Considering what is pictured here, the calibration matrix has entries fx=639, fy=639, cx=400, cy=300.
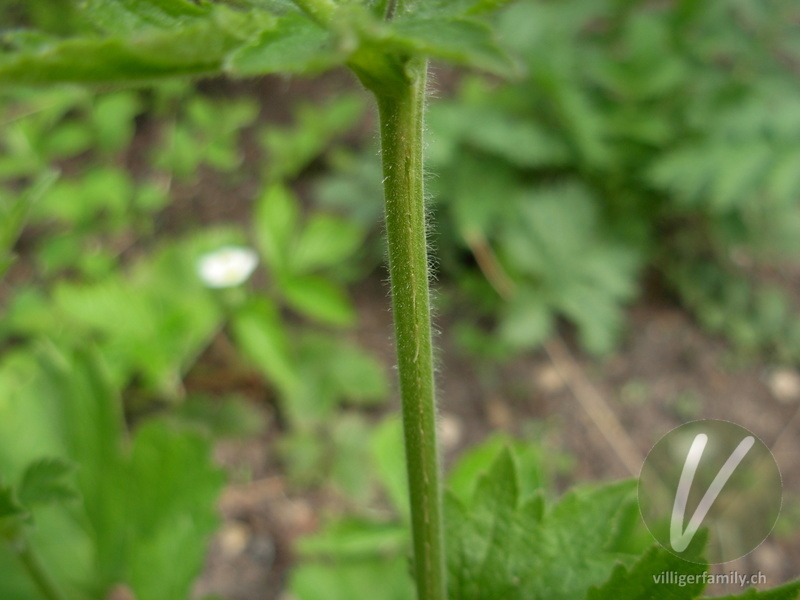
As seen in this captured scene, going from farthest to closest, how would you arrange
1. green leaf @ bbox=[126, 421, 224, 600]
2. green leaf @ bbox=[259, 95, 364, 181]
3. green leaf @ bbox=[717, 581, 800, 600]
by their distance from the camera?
green leaf @ bbox=[259, 95, 364, 181] → green leaf @ bbox=[126, 421, 224, 600] → green leaf @ bbox=[717, 581, 800, 600]

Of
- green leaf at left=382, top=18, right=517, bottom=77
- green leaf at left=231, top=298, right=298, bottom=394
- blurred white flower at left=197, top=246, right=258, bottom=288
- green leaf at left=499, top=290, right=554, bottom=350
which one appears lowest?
green leaf at left=499, top=290, right=554, bottom=350

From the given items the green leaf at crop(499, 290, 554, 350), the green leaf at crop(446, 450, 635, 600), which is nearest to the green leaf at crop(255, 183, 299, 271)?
the green leaf at crop(499, 290, 554, 350)

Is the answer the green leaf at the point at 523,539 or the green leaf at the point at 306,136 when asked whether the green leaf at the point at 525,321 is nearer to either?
the green leaf at the point at 306,136

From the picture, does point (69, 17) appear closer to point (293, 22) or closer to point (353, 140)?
point (353, 140)

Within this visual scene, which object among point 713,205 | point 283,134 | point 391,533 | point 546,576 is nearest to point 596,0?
point 713,205

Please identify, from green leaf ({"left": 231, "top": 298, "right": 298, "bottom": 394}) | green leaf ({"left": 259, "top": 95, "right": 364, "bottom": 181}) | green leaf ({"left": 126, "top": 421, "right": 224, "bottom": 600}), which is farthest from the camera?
green leaf ({"left": 259, "top": 95, "right": 364, "bottom": 181})

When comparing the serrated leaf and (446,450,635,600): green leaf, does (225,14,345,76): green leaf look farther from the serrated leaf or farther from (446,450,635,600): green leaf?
(446,450,635,600): green leaf

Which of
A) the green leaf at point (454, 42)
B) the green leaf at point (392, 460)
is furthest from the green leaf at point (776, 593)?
the green leaf at point (392, 460)
